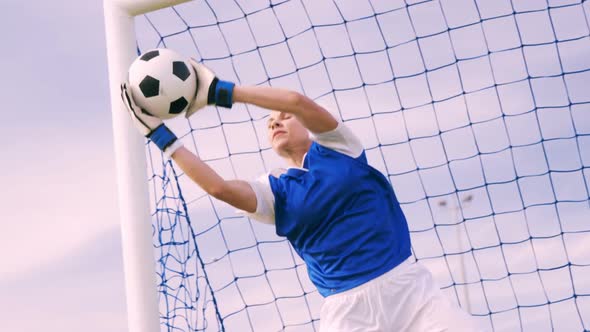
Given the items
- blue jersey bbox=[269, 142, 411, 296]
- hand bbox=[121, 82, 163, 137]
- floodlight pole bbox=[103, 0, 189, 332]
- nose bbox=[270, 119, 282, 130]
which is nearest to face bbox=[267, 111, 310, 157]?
nose bbox=[270, 119, 282, 130]

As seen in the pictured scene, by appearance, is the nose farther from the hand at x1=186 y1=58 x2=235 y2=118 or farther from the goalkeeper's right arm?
the hand at x1=186 y1=58 x2=235 y2=118

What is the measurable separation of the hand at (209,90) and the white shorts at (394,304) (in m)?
1.07

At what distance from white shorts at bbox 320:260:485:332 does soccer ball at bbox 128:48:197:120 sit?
1163 millimetres

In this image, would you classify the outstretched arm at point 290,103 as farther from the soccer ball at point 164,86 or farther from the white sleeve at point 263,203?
the white sleeve at point 263,203

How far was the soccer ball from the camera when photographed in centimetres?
401

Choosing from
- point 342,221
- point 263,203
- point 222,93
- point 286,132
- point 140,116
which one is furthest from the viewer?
point 286,132

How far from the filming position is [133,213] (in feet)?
16.3

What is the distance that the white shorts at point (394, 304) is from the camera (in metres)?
4.19

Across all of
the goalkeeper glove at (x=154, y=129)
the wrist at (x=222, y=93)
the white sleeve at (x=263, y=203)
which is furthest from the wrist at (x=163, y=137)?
the white sleeve at (x=263, y=203)

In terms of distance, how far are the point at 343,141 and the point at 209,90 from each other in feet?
2.47

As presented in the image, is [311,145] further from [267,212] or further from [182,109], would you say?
[182,109]

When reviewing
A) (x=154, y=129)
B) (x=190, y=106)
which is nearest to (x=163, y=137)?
(x=154, y=129)

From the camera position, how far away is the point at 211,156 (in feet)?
18.9

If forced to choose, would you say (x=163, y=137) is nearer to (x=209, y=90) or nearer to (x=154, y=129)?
(x=154, y=129)
